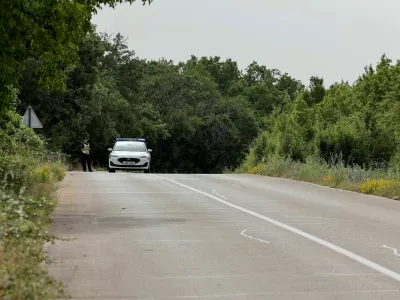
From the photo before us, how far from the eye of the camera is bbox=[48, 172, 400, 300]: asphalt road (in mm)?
8938

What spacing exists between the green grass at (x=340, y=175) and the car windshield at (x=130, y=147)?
5.72 metres

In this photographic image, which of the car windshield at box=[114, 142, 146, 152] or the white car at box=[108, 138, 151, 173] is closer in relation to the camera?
the white car at box=[108, 138, 151, 173]

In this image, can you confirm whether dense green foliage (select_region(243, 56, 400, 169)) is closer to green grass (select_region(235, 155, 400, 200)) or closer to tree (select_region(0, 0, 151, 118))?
green grass (select_region(235, 155, 400, 200))

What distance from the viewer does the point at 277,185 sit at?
2884 cm

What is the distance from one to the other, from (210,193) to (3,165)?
7.78 meters

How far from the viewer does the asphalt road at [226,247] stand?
8.94 meters

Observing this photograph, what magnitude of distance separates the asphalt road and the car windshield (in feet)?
68.0

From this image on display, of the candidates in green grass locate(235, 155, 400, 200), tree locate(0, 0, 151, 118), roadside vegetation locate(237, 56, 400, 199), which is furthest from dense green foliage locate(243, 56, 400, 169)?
tree locate(0, 0, 151, 118)

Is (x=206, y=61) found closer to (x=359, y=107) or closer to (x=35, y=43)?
(x=359, y=107)

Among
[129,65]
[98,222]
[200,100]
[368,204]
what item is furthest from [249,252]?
[200,100]

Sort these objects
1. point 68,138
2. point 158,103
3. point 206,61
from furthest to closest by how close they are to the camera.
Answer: point 206,61 < point 158,103 < point 68,138

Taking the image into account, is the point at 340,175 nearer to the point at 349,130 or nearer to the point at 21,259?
the point at 349,130

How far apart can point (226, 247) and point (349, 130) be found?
2382 cm

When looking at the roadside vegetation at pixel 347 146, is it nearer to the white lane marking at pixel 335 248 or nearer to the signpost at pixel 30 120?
the white lane marking at pixel 335 248
